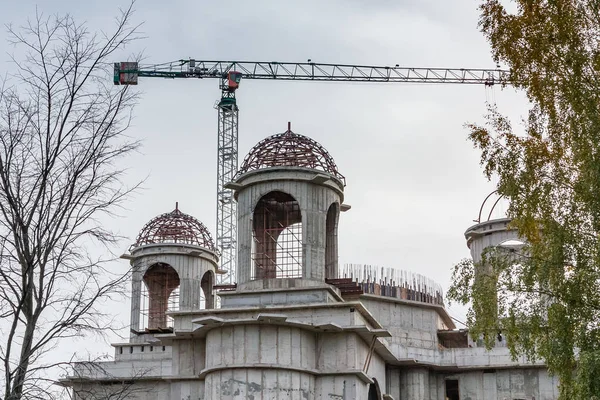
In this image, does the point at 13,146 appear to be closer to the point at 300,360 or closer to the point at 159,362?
the point at 300,360

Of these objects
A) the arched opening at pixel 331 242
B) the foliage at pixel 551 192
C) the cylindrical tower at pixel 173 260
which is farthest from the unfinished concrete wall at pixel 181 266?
the foliage at pixel 551 192

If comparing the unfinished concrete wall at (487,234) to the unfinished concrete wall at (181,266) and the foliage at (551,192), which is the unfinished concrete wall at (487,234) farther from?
the foliage at (551,192)

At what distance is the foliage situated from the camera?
77.8ft

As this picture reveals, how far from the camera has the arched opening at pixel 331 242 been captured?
125 feet

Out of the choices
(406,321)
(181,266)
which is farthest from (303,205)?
(181,266)

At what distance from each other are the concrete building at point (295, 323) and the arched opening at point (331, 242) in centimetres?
4

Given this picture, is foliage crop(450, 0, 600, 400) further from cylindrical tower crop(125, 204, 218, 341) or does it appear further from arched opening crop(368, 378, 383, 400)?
cylindrical tower crop(125, 204, 218, 341)

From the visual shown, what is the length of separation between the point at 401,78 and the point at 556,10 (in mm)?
66225

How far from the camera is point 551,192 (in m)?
25.5

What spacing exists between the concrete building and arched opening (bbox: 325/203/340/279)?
0.12 ft

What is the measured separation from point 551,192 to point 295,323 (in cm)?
1140

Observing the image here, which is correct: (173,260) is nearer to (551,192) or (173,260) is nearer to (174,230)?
(174,230)

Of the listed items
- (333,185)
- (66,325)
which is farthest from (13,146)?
(333,185)

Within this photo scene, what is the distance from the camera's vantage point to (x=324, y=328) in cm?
3441
